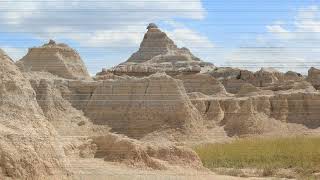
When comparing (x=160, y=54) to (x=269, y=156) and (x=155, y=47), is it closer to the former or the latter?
(x=155, y=47)

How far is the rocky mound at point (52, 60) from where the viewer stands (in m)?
27.1

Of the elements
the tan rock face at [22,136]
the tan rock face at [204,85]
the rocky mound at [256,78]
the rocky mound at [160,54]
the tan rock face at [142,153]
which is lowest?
the tan rock face at [142,153]

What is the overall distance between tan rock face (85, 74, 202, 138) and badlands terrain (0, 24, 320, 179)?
0.03m

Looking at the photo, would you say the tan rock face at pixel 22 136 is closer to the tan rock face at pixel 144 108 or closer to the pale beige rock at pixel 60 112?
the pale beige rock at pixel 60 112

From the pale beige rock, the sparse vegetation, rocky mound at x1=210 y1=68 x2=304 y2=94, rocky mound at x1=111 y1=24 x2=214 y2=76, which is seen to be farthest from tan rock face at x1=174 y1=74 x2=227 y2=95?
rocky mound at x1=111 y1=24 x2=214 y2=76

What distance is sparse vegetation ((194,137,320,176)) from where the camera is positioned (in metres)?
12.9

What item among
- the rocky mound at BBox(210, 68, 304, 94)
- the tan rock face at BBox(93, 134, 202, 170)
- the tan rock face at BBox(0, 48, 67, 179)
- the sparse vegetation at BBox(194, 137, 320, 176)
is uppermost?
the rocky mound at BBox(210, 68, 304, 94)

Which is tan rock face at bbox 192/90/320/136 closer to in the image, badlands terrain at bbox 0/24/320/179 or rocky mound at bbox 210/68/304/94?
badlands terrain at bbox 0/24/320/179

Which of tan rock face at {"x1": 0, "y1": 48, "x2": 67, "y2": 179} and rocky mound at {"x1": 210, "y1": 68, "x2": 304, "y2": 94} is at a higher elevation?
rocky mound at {"x1": 210, "y1": 68, "x2": 304, "y2": 94}

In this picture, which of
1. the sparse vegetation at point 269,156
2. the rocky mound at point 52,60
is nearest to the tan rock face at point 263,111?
the rocky mound at point 52,60

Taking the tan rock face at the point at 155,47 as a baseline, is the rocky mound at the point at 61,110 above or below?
below

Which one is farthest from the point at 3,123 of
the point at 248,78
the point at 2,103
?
the point at 248,78

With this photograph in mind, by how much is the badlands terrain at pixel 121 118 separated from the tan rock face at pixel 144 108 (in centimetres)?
3

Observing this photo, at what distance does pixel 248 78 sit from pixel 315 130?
16.4 m
